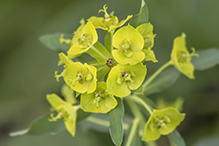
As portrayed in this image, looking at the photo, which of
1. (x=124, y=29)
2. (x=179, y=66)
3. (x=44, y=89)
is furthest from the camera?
(x=44, y=89)

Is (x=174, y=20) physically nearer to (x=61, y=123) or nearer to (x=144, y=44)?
(x=144, y=44)

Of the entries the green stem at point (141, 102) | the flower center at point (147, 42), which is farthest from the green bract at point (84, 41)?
the green stem at point (141, 102)

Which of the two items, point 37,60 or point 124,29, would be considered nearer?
point 124,29

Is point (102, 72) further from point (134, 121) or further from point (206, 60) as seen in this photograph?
point (206, 60)

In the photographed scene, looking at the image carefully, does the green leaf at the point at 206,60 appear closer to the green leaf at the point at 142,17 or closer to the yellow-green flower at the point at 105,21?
the green leaf at the point at 142,17

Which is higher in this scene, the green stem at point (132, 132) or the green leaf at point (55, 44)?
the green leaf at point (55, 44)

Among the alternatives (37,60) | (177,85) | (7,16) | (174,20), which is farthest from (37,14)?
(177,85)

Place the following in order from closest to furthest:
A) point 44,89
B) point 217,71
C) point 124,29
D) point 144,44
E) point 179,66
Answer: point 124,29, point 144,44, point 179,66, point 217,71, point 44,89
